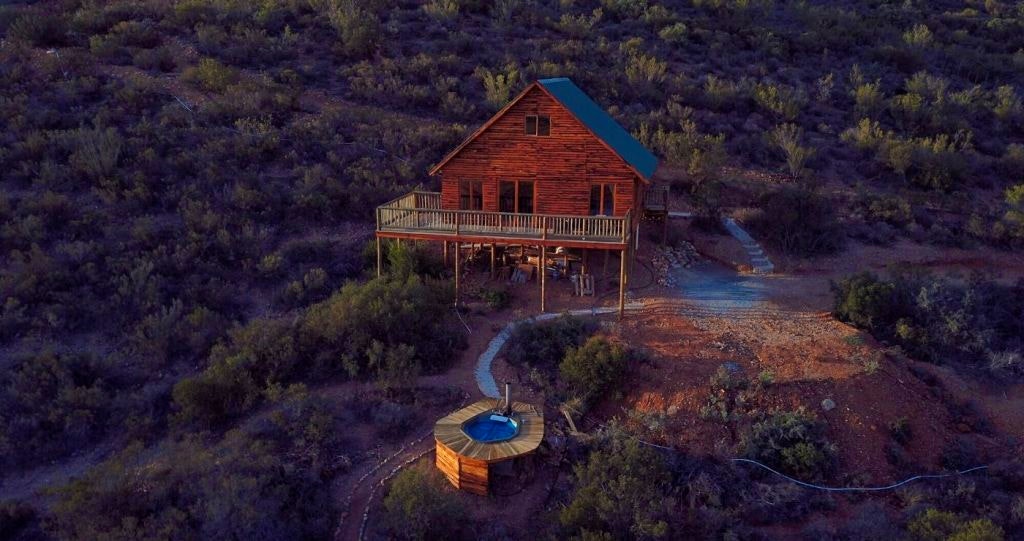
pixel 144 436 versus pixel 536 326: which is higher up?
pixel 536 326

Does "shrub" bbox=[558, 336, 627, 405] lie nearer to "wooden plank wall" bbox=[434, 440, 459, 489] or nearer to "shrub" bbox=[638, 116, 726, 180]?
"wooden plank wall" bbox=[434, 440, 459, 489]

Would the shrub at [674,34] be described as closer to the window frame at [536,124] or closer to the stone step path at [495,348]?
the window frame at [536,124]

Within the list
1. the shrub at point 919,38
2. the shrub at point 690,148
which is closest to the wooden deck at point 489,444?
the shrub at point 690,148

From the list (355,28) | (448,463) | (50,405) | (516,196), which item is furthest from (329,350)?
(355,28)

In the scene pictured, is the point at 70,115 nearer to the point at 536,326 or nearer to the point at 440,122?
the point at 440,122

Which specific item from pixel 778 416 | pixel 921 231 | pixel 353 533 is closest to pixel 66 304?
pixel 353 533

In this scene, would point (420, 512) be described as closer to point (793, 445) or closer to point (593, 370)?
point (593, 370)
